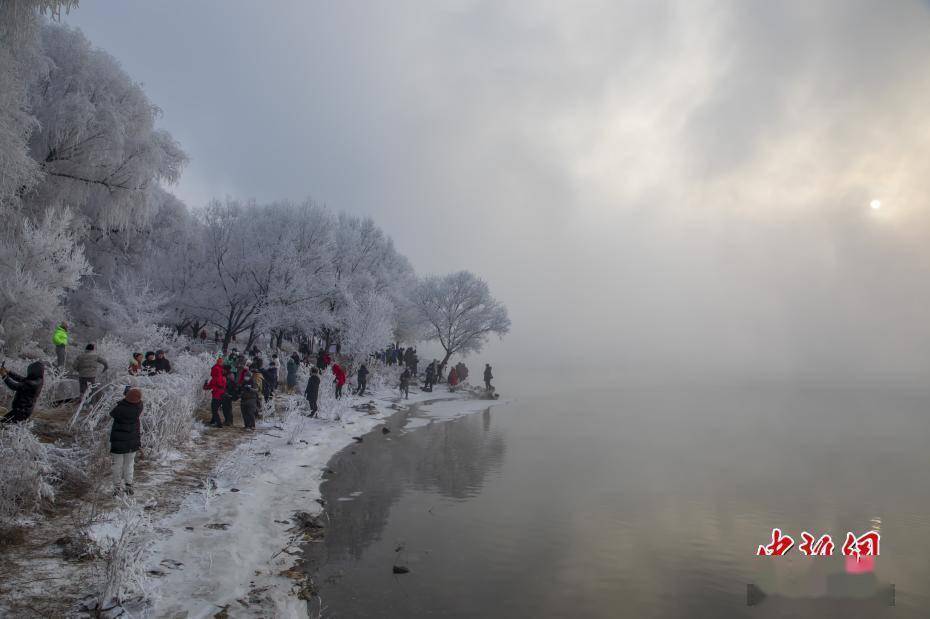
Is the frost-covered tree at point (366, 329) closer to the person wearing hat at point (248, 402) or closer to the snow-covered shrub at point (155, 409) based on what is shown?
the person wearing hat at point (248, 402)

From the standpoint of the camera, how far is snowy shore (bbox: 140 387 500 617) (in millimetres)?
5613

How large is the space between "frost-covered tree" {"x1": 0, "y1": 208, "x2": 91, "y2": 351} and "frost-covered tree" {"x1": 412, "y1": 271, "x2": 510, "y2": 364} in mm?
32951

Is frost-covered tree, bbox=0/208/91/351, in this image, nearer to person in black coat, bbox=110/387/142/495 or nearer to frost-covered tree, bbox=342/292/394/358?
person in black coat, bbox=110/387/142/495

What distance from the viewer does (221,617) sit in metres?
5.25

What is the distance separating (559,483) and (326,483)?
560 centimetres

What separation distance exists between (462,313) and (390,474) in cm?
3430

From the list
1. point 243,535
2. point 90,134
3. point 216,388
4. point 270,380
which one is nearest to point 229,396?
point 216,388

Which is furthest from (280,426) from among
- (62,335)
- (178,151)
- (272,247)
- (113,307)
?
(272,247)

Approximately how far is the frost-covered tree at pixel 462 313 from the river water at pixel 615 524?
2638cm

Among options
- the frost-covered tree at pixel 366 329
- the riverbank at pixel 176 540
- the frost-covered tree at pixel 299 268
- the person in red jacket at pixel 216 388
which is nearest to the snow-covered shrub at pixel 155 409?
→ the riverbank at pixel 176 540

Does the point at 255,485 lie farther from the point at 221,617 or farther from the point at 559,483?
the point at 559,483

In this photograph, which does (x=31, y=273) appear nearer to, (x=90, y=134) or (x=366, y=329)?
(x=90, y=134)

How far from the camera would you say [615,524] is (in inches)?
380

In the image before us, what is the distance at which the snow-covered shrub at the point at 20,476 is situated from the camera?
634cm
